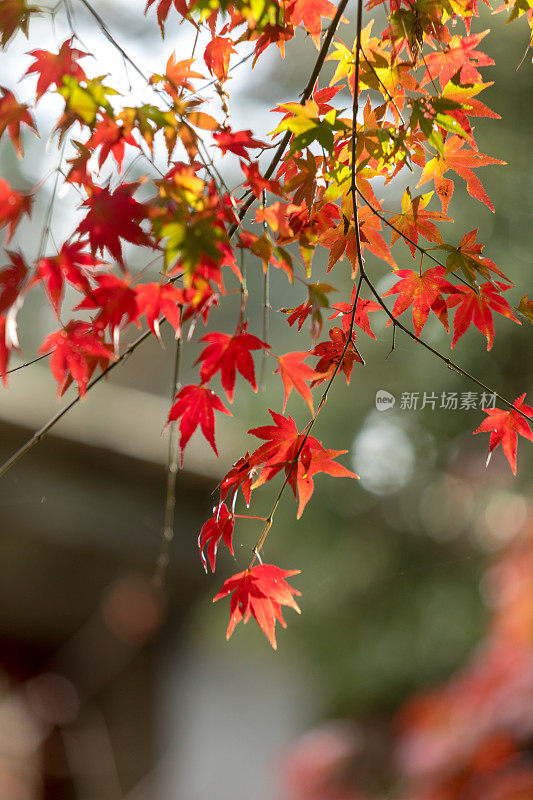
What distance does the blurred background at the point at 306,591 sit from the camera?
1.64 metres

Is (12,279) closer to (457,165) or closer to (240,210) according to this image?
(240,210)

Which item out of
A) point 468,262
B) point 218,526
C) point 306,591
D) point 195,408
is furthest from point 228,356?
point 306,591

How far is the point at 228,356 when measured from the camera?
57 cm

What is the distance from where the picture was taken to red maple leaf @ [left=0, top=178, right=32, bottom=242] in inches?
18.8

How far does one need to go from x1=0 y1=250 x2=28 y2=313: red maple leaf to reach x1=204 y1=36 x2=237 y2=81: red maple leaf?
1.12ft

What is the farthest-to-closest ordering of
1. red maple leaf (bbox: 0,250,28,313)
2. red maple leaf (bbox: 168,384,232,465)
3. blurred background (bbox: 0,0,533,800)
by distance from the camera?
blurred background (bbox: 0,0,533,800) → red maple leaf (bbox: 168,384,232,465) → red maple leaf (bbox: 0,250,28,313)

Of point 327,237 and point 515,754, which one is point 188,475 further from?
point 327,237

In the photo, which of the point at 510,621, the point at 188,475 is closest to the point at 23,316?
the point at 188,475

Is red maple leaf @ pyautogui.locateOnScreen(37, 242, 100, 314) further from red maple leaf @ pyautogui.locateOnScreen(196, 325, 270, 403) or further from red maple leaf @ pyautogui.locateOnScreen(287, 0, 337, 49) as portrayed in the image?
red maple leaf @ pyautogui.locateOnScreen(287, 0, 337, 49)

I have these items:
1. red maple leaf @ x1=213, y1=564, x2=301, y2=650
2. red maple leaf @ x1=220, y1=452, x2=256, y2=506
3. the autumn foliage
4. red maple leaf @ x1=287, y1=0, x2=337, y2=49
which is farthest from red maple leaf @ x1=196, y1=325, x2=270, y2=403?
red maple leaf @ x1=287, y1=0, x2=337, y2=49

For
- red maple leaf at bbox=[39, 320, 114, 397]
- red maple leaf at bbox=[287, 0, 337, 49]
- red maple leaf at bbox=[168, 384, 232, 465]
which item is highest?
red maple leaf at bbox=[287, 0, 337, 49]

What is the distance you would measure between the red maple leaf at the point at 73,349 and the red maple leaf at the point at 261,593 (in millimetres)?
271

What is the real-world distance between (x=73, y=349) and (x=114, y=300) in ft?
0.31

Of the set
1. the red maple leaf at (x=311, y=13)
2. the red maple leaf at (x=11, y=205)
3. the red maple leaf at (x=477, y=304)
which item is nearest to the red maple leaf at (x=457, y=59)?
the red maple leaf at (x=311, y=13)
